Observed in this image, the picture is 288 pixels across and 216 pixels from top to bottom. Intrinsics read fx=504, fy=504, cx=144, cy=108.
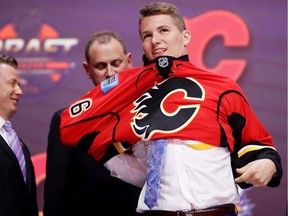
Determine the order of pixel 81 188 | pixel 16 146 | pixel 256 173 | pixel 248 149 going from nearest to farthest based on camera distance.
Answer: pixel 256 173
pixel 248 149
pixel 81 188
pixel 16 146

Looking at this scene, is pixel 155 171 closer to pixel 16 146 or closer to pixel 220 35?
pixel 16 146

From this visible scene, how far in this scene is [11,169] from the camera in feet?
6.57

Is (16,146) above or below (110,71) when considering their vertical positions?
below

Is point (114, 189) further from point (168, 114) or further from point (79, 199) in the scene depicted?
point (168, 114)

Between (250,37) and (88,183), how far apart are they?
1.48 meters

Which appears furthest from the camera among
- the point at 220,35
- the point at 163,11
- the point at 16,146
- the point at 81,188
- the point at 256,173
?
the point at 220,35

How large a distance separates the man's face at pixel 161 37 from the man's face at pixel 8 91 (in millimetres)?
879

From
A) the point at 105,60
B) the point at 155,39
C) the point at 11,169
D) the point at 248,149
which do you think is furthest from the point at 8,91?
the point at 248,149

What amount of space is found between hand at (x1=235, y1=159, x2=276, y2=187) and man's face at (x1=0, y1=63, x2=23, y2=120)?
1.22 m

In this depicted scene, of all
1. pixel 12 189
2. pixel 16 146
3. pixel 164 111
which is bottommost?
pixel 12 189

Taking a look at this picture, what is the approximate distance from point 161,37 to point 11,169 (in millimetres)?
861

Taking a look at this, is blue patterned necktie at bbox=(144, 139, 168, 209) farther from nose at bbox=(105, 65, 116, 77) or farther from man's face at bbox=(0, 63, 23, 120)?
man's face at bbox=(0, 63, 23, 120)

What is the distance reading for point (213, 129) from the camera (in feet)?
4.73

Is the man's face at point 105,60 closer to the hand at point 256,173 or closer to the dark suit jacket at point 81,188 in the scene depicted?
the dark suit jacket at point 81,188
